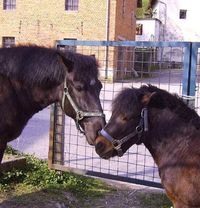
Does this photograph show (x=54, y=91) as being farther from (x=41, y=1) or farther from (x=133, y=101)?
(x=41, y=1)

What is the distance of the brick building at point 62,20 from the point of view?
2806 centimetres

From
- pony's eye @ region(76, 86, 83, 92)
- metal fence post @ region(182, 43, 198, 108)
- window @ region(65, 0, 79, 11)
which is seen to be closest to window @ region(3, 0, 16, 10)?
window @ region(65, 0, 79, 11)

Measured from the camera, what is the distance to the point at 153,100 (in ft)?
12.3

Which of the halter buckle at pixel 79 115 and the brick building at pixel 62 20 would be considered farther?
the brick building at pixel 62 20

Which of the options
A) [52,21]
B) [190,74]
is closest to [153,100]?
[190,74]

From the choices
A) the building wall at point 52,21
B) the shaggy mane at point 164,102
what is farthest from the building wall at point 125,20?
the shaggy mane at point 164,102

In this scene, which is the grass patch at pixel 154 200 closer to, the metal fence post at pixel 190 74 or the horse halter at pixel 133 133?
the metal fence post at pixel 190 74

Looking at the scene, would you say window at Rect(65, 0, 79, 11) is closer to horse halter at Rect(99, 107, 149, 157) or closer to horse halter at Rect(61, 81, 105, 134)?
horse halter at Rect(61, 81, 105, 134)

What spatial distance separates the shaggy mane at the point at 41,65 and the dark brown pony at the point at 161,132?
0.56 metres

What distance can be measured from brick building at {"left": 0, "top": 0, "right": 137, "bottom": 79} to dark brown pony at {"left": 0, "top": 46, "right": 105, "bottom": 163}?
23.1m

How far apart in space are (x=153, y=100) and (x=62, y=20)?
85.4 ft

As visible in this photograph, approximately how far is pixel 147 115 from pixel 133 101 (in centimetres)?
17

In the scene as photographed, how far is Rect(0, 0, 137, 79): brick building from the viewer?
92.1 ft

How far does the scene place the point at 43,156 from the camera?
7.98m
